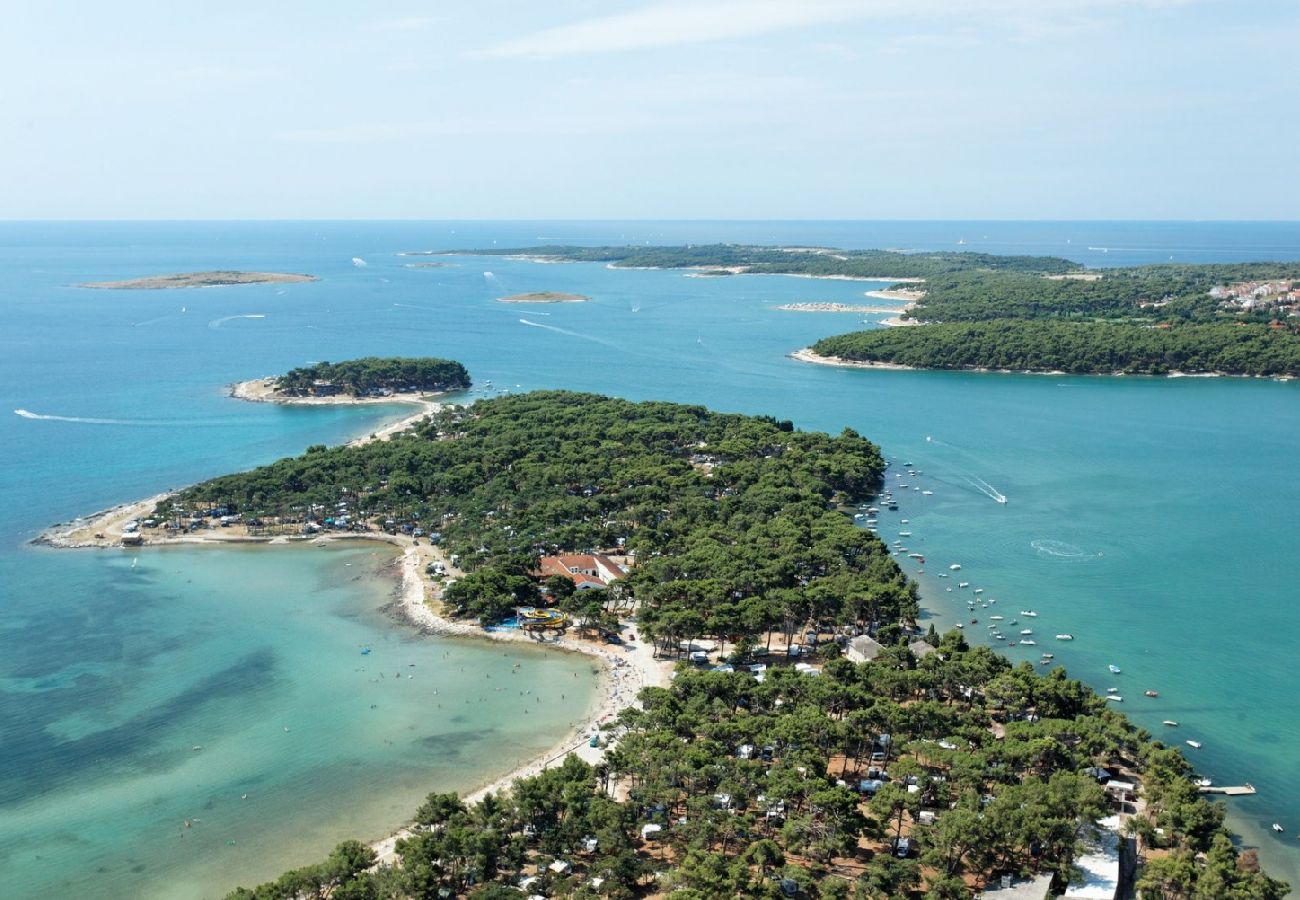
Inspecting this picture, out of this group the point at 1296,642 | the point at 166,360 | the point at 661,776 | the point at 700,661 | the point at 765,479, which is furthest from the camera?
the point at 166,360

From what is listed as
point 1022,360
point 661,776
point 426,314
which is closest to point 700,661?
point 661,776

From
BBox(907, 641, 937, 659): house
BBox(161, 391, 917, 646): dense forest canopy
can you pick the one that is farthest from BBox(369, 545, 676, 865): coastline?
BBox(907, 641, 937, 659): house

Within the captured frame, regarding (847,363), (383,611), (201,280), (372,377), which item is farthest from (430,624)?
(201,280)

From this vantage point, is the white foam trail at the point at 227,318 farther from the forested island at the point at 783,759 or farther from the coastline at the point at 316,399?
the forested island at the point at 783,759

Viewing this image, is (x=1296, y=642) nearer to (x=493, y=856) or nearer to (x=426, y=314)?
(x=493, y=856)

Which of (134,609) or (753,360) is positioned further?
(753,360)

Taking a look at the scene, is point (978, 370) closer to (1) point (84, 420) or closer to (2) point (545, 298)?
(2) point (545, 298)
